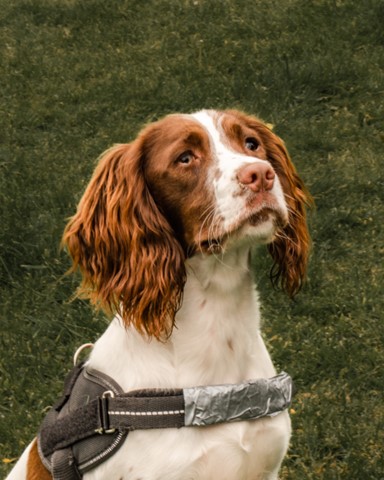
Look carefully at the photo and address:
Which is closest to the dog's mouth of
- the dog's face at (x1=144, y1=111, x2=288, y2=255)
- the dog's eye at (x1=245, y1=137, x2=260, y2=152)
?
the dog's face at (x1=144, y1=111, x2=288, y2=255)

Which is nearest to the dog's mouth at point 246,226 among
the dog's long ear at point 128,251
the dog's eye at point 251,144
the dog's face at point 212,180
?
the dog's face at point 212,180

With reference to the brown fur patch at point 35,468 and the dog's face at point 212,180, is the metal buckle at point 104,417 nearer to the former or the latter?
the brown fur patch at point 35,468

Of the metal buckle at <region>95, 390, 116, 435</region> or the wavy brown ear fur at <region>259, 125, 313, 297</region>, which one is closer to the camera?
the metal buckle at <region>95, 390, 116, 435</region>

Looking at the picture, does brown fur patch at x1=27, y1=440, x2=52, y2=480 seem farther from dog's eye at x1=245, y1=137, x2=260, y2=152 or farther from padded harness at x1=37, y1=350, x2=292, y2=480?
dog's eye at x1=245, y1=137, x2=260, y2=152

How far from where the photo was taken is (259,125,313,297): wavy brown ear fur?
3.87 meters

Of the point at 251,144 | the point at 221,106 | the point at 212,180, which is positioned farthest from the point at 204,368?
the point at 221,106

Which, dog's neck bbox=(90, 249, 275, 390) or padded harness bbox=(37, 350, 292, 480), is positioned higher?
dog's neck bbox=(90, 249, 275, 390)

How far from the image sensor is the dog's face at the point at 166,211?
3426mm

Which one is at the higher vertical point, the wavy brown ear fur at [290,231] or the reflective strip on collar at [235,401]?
the wavy brown ear fur at [290,231]

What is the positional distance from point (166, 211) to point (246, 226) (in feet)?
1.19

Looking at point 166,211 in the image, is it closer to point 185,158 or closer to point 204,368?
point 185,158

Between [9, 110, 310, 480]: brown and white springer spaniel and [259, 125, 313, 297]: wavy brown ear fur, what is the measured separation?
0.10 m

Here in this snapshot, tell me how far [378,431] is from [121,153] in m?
2.10

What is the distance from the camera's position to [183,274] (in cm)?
358
